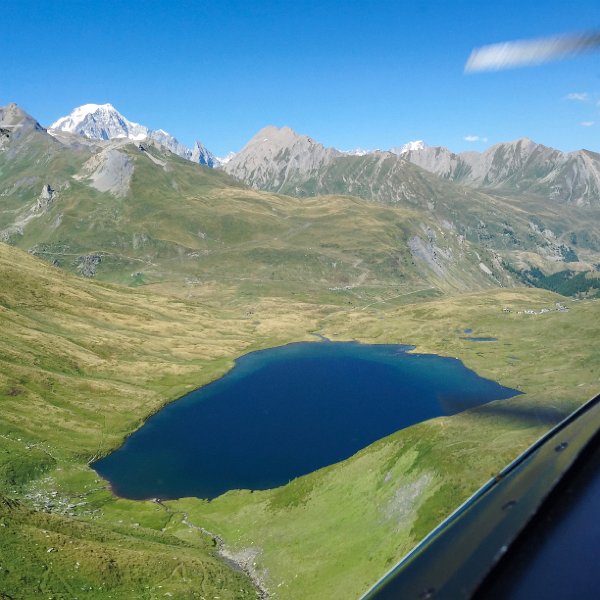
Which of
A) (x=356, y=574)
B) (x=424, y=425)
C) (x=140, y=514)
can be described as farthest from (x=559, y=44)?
(x=140, y=514)

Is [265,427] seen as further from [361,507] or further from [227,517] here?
[361,507]

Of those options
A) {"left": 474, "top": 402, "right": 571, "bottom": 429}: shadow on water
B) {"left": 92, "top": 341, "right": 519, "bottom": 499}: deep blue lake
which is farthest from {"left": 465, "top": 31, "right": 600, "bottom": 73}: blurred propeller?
{"left": 92, "top": 341, "right": 519, "bottom": 499}: deep blue lake

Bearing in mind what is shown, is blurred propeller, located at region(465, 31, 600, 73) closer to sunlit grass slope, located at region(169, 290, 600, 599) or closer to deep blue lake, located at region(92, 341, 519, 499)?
sunlit grass slope, located at region(169, 290, 600, 599)

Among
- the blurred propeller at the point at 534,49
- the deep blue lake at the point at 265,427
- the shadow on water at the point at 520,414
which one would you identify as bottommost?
the deep blue lake at the point at 265,427

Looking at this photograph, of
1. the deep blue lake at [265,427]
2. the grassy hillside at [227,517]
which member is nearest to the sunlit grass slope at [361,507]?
the grassy hillside at [227,517]

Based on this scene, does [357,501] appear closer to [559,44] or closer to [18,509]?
[18,509]

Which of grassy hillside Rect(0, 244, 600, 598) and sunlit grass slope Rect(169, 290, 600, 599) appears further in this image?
sunlit grass slope Rect(169, 290, 600, 599)

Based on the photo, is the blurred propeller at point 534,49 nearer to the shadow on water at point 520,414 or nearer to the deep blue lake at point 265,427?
the shadow on water at point 520,414

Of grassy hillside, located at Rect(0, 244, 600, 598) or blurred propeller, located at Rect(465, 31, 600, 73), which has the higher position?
blurred propeller, located at Rect(465, 31, 600, 73)
